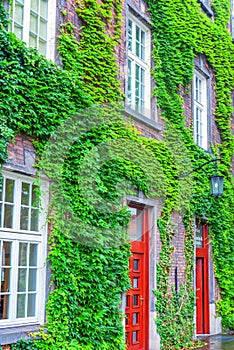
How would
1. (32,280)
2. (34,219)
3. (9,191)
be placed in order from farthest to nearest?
(34,219) < (32,280) < (9,191)

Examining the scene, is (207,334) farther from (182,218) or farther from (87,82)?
(87,82)

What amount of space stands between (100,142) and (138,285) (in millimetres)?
3152

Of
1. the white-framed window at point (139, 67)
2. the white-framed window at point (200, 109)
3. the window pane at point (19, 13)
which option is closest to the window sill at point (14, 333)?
the window pane at point (19, 13)

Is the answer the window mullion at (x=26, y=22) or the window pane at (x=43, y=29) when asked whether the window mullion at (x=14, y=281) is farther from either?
the window pane at (x=43, y=29)

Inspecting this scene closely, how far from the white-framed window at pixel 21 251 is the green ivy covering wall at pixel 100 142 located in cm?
21

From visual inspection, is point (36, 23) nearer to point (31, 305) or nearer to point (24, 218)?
point (24, 218)

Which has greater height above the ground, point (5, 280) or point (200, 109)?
point (200, 109)

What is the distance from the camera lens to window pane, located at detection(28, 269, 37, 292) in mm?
8328

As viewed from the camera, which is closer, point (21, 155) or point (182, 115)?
point (21, 155)

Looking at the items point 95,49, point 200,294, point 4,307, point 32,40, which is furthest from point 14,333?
point 200,294

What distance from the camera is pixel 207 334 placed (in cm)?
1391

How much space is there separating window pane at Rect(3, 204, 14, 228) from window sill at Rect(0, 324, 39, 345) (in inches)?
56.3

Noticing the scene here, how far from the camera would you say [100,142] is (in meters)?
9.80

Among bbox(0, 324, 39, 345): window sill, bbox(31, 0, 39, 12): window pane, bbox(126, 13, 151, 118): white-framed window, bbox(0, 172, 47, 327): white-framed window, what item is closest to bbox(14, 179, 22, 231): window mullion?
bbox(0, 172, 47, 327): white-framed window
